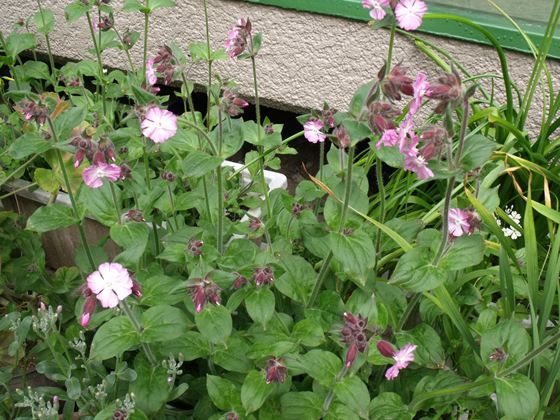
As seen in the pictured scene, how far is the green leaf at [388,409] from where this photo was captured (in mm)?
1214

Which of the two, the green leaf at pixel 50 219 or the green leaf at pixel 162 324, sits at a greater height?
the green leaf at pixel 50 219

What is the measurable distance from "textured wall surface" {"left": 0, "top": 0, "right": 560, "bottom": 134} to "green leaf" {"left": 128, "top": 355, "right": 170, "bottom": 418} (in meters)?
1.40

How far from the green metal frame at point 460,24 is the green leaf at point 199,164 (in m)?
1.19

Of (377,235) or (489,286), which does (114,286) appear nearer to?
(377,235)

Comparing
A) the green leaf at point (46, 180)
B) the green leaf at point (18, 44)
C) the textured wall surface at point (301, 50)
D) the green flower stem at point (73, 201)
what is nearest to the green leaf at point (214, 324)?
the green flower stem at point (73, 201)

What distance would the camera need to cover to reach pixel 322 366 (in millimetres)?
1159

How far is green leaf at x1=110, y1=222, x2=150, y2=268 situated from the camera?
1.19m

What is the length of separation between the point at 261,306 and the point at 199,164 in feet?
0.98

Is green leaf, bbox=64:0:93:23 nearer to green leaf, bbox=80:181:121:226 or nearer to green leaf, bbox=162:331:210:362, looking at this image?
green leaf, bbox=80:181:121:226

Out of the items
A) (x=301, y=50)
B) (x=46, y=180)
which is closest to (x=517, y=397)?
(x=46, y=180)

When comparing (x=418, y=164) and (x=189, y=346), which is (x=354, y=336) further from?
(x=189, y=346)

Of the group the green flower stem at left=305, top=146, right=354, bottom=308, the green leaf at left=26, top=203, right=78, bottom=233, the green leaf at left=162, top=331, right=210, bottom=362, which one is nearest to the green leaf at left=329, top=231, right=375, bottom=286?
the green flower stem at left=305, top=146, right=354, bottom=308

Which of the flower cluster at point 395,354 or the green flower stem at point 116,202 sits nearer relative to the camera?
the flower cluster at point 395,354

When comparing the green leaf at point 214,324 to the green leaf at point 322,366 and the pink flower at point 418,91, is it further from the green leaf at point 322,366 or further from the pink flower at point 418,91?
the pink flower at point 418,91
